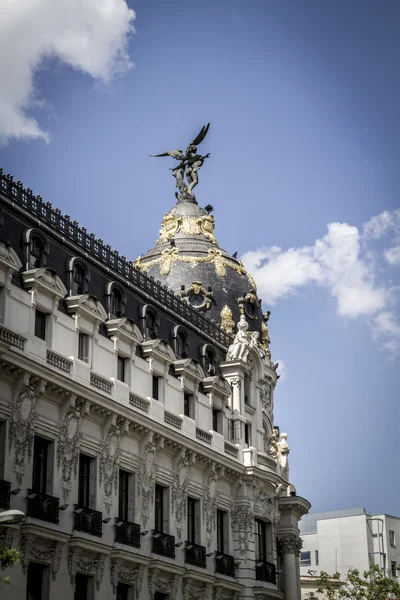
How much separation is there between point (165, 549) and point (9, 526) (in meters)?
10.6

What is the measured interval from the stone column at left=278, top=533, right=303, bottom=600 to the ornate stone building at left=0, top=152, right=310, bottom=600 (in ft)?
0.26

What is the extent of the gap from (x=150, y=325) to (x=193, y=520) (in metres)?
8.86

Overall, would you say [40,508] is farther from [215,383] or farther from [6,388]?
[215,383]

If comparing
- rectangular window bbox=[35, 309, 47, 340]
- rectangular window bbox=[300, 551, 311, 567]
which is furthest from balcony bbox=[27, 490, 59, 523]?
rectangular window bbox=[300, 551, 311, 567]

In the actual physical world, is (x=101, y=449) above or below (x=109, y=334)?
below

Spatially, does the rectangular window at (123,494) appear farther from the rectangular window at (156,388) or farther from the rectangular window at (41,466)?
the rectangular window at (41,466)

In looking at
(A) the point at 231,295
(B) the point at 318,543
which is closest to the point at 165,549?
(A) the point at 231,295

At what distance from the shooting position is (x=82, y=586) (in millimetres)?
43156

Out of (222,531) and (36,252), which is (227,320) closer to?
(222,531)

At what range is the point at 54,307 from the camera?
4409cm

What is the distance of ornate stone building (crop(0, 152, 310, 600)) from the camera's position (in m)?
41.2

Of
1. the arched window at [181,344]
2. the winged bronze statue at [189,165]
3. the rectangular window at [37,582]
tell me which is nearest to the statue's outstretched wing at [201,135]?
the winged bronze statue at [189,165]

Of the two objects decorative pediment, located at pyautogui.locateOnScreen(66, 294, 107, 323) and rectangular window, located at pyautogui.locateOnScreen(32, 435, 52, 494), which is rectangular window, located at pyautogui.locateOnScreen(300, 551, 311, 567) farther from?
rectangular window, located at pyautogui.locateOnScreen(32, 435, 52, 494)

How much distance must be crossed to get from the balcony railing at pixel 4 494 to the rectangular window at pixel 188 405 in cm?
1455
